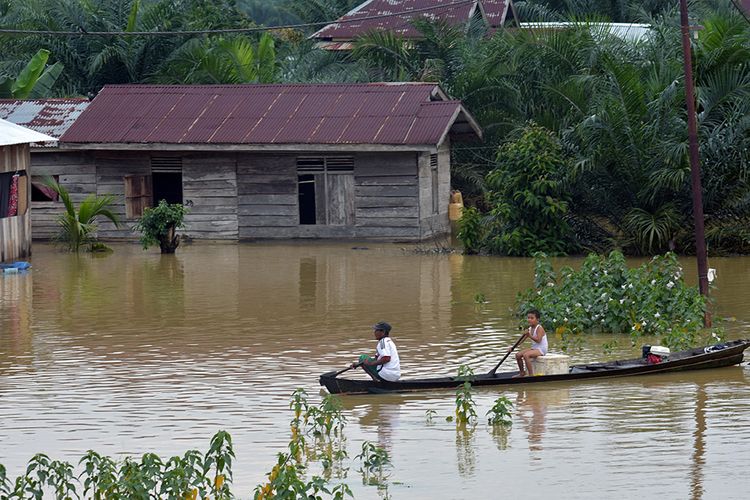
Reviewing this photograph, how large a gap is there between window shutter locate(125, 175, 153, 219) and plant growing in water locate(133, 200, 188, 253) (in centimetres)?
261

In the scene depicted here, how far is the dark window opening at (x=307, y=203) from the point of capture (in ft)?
102

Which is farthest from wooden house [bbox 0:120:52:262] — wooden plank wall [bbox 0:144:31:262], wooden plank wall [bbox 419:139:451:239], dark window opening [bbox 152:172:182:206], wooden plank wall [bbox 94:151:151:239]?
wooden plank wall [bbox 419:139:451:239]

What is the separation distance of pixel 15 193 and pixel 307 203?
6.83 metres

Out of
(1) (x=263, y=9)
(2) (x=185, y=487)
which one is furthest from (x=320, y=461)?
(1) (x=263, y=9)

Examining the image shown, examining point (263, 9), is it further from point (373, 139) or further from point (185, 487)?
point (185, 487)

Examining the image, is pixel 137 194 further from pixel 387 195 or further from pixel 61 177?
pixel 387 195

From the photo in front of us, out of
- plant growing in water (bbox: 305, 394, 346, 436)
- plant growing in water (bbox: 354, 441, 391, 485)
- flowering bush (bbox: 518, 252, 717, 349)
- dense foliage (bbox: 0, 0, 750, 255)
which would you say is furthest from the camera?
dense foliage (bbox: 0, 0, 750, 255)

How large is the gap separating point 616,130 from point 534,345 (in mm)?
12313

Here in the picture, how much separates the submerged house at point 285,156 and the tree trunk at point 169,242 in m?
1.95

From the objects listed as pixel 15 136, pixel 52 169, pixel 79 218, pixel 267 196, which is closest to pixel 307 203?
pixel 267 196

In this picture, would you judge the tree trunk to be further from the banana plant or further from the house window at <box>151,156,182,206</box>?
the banana plant

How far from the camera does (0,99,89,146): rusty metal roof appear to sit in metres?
32.2

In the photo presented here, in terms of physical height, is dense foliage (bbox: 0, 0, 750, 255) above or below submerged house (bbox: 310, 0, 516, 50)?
below

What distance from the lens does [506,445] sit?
12.6m
